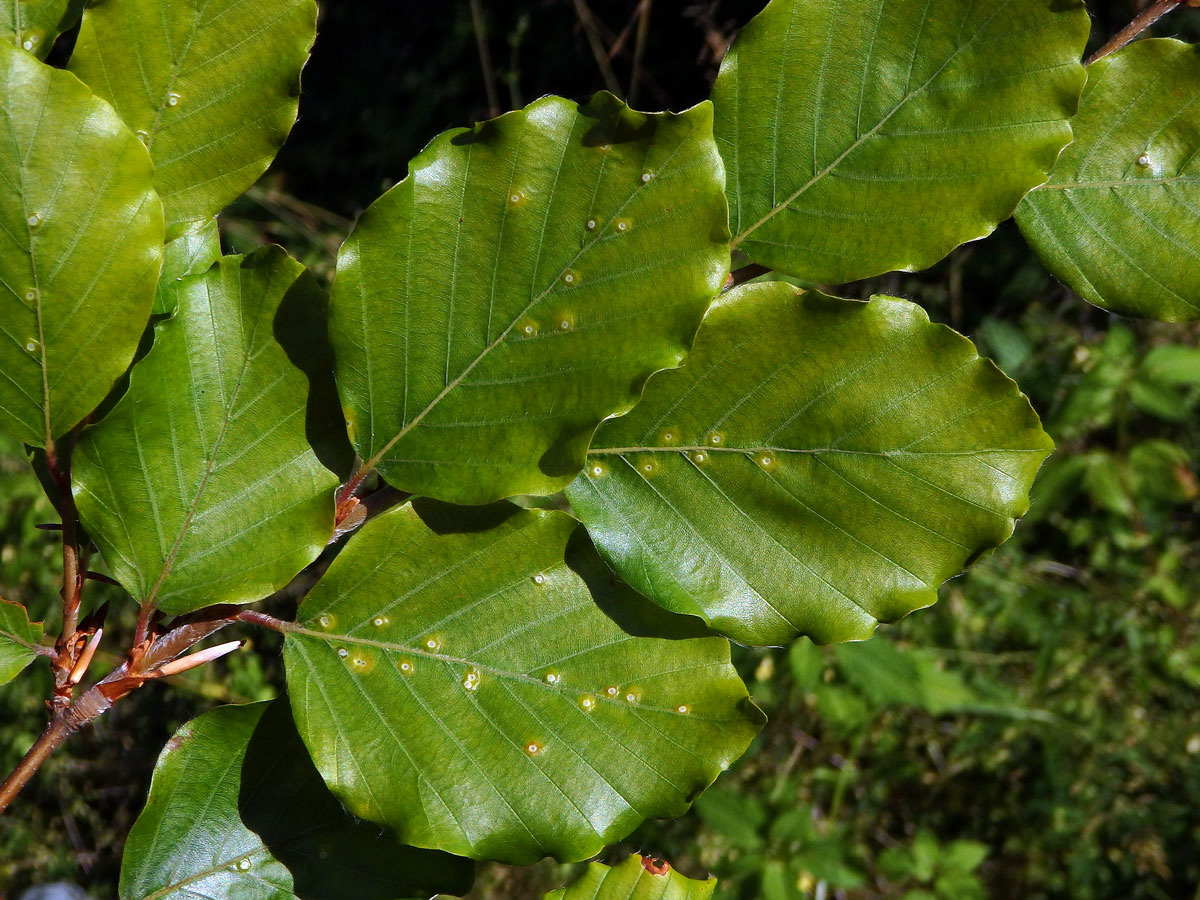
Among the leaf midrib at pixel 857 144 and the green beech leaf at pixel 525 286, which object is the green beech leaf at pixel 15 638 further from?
the leaf midrib at pixel 857 144

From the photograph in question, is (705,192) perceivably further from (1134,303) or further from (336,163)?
(336,163)

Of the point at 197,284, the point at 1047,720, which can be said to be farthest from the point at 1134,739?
the point at 197,284

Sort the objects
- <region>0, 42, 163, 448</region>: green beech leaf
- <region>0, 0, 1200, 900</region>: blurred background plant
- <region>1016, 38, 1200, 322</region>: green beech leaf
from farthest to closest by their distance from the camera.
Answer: <region>0, 0, 1200, 900</region>: blurred background plant < <region>1016, 38, 1200, 322</region>: green beech leaf < <region>0, 42, 163, 448</region>: green beech leaf

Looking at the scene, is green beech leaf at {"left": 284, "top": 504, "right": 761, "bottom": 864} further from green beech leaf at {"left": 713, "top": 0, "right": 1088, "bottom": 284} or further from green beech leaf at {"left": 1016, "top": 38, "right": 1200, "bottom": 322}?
green beech leaf at {"left": 1016, "top": 38, "right": 1200, "bottom": 322}

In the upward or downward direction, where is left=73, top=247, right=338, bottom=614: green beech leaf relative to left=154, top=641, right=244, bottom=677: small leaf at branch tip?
upward

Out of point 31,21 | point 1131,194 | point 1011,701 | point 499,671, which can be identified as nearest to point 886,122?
point 1131,194

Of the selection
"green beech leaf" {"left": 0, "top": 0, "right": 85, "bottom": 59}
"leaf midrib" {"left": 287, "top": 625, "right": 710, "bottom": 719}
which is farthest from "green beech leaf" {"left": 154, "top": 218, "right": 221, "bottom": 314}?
"leaf midrib" {"left": 287, "top": 625, "right": 710, "bottom": 719}
